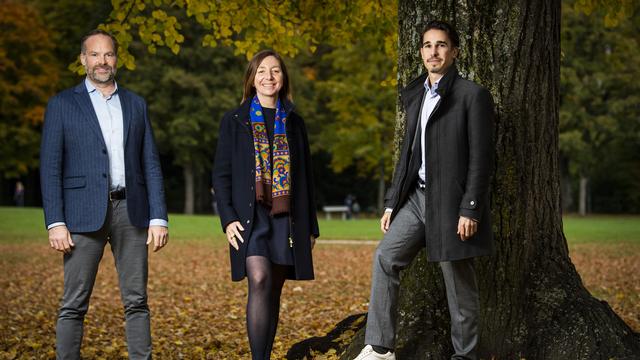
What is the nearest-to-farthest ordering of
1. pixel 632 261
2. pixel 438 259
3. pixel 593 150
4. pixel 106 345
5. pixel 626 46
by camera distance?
pixel 438 259, pixel 106 345, pixel 632 261, pixel 626 46, pixel 593 150

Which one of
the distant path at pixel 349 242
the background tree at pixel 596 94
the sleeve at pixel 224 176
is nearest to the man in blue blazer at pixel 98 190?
the sleeve at pixel 224 176

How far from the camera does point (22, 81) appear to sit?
32719mm

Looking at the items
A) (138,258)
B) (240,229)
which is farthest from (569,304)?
(138,258)

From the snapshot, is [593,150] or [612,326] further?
[593,150]

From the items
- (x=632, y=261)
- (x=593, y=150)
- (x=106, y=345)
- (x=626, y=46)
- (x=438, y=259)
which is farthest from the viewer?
(x=593, y=150)

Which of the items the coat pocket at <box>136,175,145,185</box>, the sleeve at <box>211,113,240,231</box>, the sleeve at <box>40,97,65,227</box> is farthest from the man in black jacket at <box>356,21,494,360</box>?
the sleeve at <box>40,97,65,227</box>

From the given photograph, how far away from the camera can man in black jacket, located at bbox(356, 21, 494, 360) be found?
4.46m

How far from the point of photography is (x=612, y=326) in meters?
5.19

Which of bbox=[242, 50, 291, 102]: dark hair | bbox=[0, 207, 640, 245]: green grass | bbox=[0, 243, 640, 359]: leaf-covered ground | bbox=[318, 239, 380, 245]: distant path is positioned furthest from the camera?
bbox=[0, 207, 640, 245]: green grass

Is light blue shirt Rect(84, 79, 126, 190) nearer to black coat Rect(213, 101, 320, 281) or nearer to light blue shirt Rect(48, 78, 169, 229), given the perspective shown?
light blue shirt Rect(48, 78, 169, 229)

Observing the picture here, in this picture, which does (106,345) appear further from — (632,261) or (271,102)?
(632,261)

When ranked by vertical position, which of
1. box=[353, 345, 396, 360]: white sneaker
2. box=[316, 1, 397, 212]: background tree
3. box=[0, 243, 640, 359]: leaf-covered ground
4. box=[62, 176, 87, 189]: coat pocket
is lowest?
box=[0, 243, 640, 359]: leaf-covered ground

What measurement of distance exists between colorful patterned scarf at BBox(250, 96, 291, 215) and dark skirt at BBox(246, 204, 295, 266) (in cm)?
6

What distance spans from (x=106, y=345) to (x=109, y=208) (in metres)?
2.67
